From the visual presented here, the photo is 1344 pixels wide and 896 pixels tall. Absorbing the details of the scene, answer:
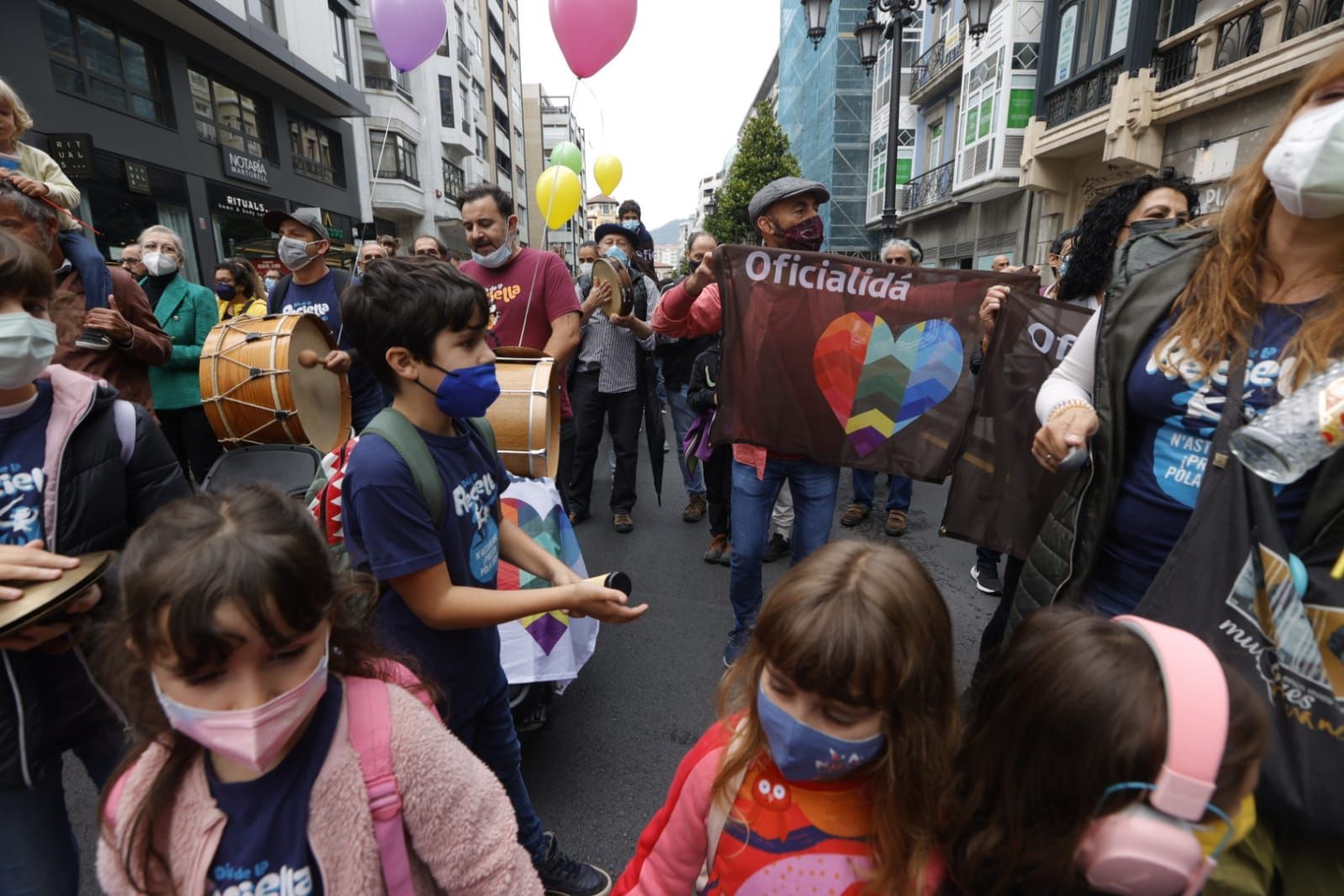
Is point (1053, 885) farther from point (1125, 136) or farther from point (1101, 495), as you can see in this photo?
point (1125, 136)

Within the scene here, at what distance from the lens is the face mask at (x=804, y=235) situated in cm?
288

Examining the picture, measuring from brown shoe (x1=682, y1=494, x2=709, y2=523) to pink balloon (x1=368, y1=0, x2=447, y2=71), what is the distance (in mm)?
4490

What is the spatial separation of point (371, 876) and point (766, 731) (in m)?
0.67

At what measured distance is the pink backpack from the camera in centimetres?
105

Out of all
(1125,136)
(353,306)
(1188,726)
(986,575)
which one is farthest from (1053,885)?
(1125,136)

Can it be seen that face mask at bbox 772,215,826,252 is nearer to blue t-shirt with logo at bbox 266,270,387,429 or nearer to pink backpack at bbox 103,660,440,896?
blue t-shirt with logo at bbox 266,270,387,429

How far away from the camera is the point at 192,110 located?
12922mm

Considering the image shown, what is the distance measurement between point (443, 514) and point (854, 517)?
13.4ft

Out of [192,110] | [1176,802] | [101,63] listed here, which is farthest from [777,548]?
[192,110]

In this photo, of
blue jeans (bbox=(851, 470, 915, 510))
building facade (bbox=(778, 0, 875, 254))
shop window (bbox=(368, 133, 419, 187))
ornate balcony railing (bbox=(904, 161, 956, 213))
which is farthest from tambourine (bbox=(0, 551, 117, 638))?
building facade (bbox=(778, 0, 875, 254))

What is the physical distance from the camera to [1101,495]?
147cm

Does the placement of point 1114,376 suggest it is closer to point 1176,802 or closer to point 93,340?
point 1176,802

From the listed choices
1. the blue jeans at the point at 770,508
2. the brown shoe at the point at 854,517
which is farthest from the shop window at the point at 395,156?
the blue jeans at the point at 770,508

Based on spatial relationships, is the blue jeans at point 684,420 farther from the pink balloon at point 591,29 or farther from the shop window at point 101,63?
the shop window at point 101,63
